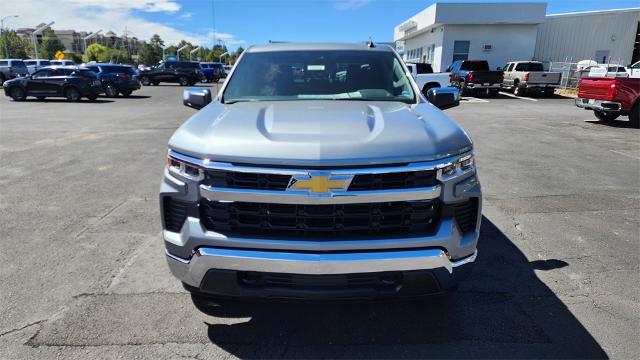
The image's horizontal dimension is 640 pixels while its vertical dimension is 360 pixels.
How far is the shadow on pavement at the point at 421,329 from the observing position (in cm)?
269

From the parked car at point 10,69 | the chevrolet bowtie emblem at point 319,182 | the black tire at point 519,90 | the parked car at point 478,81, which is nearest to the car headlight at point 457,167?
the chevrolet bowtie emblem at point 319,182

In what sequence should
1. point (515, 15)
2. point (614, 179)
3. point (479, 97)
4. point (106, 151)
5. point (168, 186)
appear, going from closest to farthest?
point (168, 186) < point (614, 179) < point (106, 151) < point (479, 97) < point (515, 15)

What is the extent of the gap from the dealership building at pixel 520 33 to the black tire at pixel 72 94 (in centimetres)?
2519

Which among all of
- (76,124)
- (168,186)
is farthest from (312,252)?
(76,124)

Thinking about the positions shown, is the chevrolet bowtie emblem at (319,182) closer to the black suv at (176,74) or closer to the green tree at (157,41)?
the black suv at (176,74)

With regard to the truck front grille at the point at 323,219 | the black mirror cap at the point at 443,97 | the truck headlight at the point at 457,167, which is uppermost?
the black mirror cap at the point at 443,97

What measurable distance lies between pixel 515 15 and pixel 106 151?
104ft

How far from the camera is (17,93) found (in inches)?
835

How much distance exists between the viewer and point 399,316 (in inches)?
120

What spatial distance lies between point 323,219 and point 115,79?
24393 mm

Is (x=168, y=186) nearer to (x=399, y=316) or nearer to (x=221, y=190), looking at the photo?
(x=221, y=190)

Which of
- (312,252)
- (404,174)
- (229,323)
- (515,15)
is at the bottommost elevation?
(229,323)

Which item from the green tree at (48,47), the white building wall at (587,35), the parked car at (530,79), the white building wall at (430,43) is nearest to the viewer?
the parked car at (530,79)

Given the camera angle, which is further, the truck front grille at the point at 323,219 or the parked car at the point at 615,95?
the parked car at the point at 615,95
